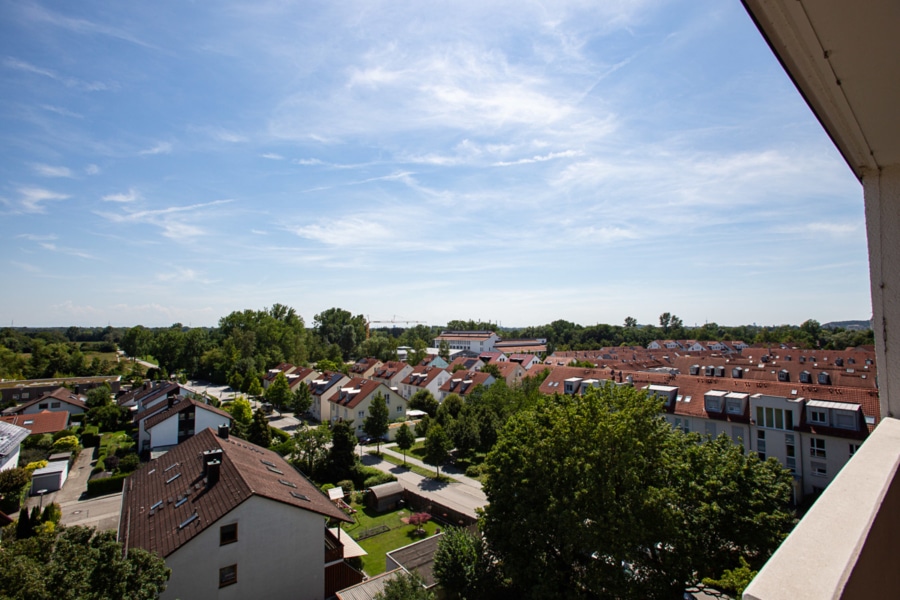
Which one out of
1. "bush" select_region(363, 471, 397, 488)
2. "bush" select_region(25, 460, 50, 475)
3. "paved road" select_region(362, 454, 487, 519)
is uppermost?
"bush" select_region(25, 460, 50, 475)

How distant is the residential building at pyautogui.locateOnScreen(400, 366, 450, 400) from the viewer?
148ft

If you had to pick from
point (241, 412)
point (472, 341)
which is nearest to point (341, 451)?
point (241, 412)

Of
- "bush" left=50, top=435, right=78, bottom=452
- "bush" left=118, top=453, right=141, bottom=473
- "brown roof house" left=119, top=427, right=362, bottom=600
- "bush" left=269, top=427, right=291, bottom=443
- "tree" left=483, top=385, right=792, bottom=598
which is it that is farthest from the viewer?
"bush" left=269, top=427, right=291, bottom=443

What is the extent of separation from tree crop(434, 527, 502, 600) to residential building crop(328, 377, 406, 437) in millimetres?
22140

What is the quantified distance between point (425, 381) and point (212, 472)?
101ft

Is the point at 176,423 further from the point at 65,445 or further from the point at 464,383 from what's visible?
the point at 464,383

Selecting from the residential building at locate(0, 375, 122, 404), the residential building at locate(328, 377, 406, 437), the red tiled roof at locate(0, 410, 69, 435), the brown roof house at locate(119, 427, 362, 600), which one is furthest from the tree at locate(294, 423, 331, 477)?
the residential building at locate(0, 375, 122, 404)

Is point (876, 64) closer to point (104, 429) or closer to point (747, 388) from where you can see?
point (747, 388)

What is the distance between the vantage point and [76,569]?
805 cm

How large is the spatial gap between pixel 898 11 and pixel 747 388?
30121 millimetres

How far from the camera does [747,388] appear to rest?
85.5 feet

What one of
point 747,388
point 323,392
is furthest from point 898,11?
point 323,392

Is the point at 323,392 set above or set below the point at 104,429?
above

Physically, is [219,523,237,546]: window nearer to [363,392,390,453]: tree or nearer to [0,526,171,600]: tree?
[0,526,171,600]: tree
